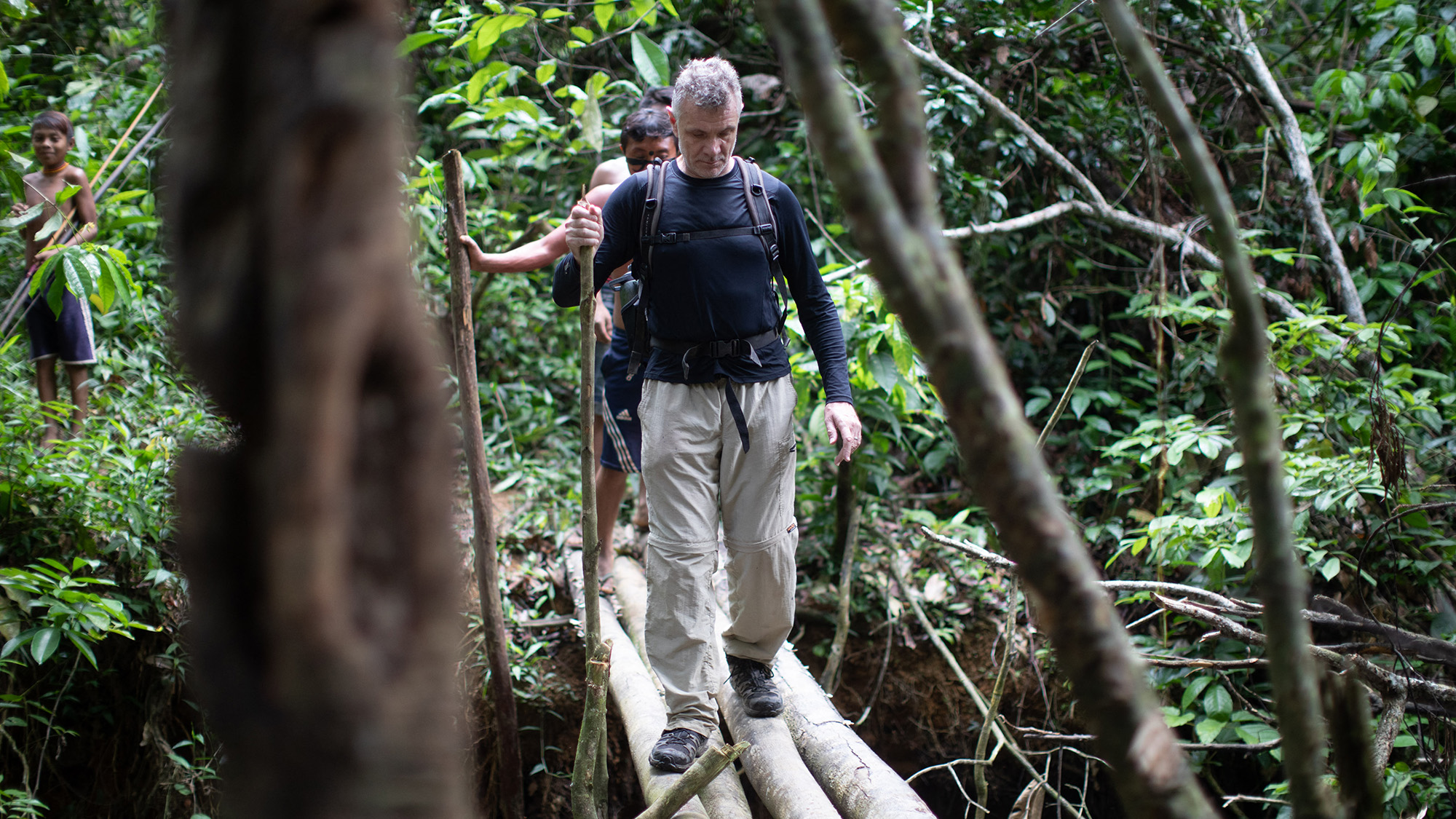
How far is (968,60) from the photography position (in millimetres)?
5586

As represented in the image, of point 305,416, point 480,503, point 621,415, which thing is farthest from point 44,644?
point 305,416

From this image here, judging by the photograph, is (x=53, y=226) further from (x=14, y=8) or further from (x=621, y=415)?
(x=621, y=415)

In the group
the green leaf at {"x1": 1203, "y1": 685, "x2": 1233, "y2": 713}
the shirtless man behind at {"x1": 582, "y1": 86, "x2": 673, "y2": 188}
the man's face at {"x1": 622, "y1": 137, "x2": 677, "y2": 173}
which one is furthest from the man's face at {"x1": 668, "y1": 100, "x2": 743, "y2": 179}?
the green leaf at {"x1": 1203, "y1": 685, "x2": 1233, "y2": 713}

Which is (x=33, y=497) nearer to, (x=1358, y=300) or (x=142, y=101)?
(x=142, y=101)

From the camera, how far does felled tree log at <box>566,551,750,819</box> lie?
242 cm

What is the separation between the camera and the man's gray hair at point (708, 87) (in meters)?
2.49

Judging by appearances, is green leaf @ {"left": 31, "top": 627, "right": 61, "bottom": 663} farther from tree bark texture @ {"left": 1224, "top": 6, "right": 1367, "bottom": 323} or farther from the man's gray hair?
tree bark texture @ {"left": 1224, "top": 6, "right": 1367, "bottom": 323}

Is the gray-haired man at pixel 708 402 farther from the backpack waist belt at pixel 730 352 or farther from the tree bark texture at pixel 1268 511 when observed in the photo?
the tree bark texture at pixel 1268 511

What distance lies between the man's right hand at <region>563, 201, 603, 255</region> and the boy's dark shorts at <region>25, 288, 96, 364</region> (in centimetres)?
316

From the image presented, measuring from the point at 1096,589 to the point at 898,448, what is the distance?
512 centimetres

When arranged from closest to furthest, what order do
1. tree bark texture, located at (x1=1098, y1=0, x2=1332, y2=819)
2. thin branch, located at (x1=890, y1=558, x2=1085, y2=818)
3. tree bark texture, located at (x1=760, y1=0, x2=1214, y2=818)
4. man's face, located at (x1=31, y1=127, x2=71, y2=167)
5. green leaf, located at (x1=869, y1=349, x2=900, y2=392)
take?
tree bark texture, located at (x1=760, y1=0, x2=1214, y2=818) → tree bark texture, located at (x1=1098, y1=0, x2=1332, y2=819) → green leaf, located at (x1=869, y1=349, x2=900, y2=392) → thin branch, located at (x1=890, y1=558, x2=1085, y2=818) → man's face, located at (x1=31, y1=127, x2=71, y2=167)

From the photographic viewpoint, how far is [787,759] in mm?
2529

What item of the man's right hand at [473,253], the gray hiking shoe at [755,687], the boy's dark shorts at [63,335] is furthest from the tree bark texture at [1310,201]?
the boy's dark shorts at [63,335]

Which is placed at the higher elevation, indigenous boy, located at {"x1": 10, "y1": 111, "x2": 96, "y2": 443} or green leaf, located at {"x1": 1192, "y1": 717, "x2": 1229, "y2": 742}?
indigenous boy, located at {"x1": 10, "y1": 111, "x2": 96, "y2": 443}
